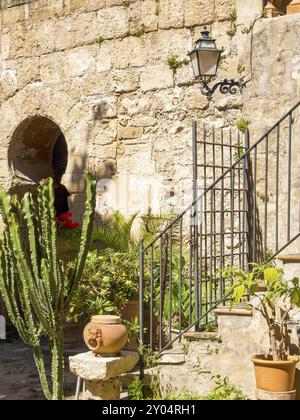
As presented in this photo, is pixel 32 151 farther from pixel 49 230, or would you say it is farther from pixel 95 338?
pixel 95 338

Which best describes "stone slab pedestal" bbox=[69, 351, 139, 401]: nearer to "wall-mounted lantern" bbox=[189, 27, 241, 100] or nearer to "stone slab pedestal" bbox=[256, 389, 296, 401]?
"stone slab pedestal" bbox=[256, 389, 296, 401]

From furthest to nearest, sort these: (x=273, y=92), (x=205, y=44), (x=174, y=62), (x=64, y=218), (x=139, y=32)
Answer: (x=64, y=218) < (x=139, y=32) < (x=174, y=62) < (x=273, y=92) < (x=205, y=44)

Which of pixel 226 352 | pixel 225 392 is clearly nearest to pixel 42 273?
pixel 226 352

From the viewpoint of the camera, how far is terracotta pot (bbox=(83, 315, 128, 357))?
5.92 m

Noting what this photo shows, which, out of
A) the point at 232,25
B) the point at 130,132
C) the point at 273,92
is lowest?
the point at 130,132

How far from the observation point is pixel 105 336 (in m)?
5.92

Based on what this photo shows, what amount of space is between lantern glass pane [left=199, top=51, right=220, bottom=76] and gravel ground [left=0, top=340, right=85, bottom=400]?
10.8 ft

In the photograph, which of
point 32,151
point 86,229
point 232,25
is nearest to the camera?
point 86,229

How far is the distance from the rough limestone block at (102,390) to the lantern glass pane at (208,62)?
10.1 feet

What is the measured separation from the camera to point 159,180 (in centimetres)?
824

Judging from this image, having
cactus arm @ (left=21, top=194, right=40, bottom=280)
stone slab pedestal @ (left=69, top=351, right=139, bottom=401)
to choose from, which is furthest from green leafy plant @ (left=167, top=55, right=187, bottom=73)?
stone slab pedestal @ (left=69, top=351, right=139, bottom=401)

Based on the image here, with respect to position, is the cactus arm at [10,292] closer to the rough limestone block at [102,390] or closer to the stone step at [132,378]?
the rough limestone block at [102,390]

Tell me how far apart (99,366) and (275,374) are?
141cm
